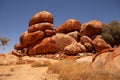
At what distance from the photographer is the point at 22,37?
39.9m

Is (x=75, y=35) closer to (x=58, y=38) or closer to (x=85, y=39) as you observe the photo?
(x=85, y=39)

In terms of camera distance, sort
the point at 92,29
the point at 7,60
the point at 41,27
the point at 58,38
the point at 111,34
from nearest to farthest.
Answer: the point at 7,60 < the point at 58,38 < the point at 92,29 < the point at 41,27 < the point at 111,34

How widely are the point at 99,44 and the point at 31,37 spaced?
14418mm

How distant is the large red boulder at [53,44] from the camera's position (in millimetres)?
35812

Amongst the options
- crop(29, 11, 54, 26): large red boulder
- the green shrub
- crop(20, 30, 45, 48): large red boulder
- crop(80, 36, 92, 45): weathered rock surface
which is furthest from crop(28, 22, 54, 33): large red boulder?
the green shrub

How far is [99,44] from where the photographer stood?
3491cm

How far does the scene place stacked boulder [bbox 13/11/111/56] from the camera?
35.3 metres

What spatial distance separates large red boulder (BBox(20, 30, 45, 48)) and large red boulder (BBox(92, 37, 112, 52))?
36.5 feet

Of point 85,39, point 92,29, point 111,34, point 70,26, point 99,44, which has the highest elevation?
point 70,26

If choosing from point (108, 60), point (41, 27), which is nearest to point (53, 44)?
point (41, 27)

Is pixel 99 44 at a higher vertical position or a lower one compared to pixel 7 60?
higher

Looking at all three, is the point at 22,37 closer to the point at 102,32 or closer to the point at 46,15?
the point at 46,15

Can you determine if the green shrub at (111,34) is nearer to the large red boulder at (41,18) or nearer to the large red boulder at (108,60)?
the large red boulder at (41,18)

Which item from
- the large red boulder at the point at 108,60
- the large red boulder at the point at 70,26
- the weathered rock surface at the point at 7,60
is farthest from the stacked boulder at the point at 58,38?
the large red boulder at the point at 108,60
